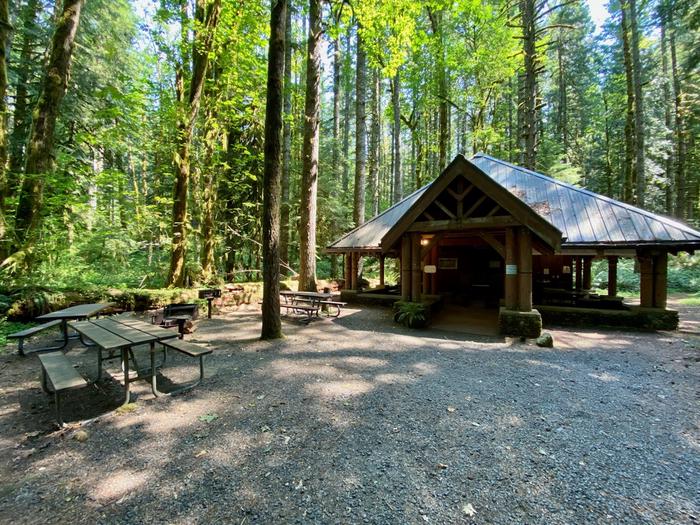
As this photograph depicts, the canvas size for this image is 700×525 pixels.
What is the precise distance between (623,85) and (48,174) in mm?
35116

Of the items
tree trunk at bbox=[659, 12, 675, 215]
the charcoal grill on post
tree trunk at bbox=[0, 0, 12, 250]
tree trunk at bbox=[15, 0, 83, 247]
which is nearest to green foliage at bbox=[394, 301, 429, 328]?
the charcoal grill on post

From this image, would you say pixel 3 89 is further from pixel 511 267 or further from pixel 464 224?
pixel 511 267

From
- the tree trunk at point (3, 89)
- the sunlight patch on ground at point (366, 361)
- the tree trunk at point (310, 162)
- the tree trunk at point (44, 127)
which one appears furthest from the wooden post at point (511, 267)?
the tree trunk at point (3, 89)

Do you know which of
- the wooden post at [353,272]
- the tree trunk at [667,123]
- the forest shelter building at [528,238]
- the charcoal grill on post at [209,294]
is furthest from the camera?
the tree trunk at [667,123]

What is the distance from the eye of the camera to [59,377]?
329cm

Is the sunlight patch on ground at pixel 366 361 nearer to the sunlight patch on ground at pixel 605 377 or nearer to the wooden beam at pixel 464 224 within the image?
the sunlight patch on ground at pixel 605 377

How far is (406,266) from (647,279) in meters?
6.68

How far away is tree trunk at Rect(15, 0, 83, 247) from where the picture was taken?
760 cm

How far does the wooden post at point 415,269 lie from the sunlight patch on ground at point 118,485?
779cm

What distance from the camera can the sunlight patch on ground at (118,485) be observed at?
2367 mm

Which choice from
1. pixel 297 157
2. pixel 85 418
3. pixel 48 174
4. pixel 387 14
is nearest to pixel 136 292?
pixel 48 174

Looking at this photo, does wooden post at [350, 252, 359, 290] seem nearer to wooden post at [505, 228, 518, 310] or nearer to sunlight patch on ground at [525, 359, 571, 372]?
wooden post at [505, 228, 518, 310]

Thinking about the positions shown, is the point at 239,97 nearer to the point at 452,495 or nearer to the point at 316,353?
the point at 316,353

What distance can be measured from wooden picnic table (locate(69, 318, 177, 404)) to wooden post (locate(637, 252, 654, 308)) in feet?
37.6
